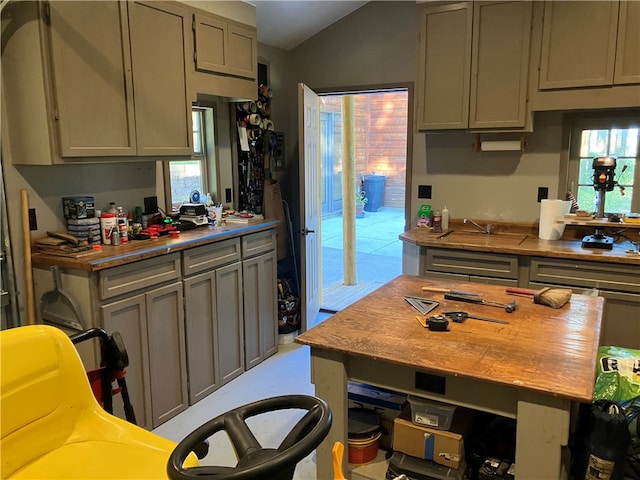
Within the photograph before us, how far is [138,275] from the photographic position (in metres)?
2.71

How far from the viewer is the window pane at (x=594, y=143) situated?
3549 millimetres

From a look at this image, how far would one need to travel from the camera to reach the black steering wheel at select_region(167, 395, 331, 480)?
100 centimetres

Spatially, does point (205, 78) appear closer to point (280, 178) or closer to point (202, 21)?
point (202, 21)

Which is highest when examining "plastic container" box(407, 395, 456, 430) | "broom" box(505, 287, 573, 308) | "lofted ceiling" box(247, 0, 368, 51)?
"lofted ceiling" box(247, 0, 368, 51)

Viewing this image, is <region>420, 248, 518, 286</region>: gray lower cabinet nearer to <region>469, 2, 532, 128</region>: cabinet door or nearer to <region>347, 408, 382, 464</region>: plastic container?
<region>469, 2, 532, 128</region>: cabinet door

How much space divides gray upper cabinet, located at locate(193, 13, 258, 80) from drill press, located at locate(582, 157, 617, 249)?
2420mm

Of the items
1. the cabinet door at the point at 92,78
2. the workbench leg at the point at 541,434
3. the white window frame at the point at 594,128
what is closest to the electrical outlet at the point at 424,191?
the white window frame at the point at 594,128

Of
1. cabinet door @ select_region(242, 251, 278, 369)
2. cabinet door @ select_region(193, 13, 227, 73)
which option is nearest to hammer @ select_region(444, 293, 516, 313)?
cabinet door @ select_region(242, 251, 278, 369)

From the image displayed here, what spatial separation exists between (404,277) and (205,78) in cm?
183

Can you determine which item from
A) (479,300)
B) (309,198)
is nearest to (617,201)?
(479,300)

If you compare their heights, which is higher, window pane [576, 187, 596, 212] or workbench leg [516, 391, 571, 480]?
window pane [576, 187, 596, 212]

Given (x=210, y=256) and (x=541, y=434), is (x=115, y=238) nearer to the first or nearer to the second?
(x=210, y=256)

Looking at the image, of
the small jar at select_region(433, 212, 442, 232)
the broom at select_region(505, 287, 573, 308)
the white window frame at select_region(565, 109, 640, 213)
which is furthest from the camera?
the small jar at select_region(433, 212, 442, 232)

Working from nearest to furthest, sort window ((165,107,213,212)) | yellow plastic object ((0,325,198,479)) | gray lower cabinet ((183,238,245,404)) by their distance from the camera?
yellow plastic object ((0,325,198,479)) < gray lower cabinet ((183,238,245,404)) < window ((165,107,213,212))
